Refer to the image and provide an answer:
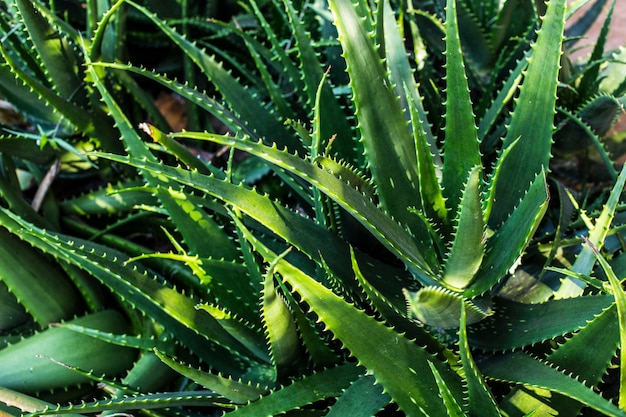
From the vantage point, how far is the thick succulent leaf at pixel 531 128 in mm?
876

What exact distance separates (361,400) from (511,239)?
0.26 metres

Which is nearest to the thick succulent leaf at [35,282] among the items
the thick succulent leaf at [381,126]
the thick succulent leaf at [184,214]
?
the thick succulent leaf at [184,214]

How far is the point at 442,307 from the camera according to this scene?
744mm

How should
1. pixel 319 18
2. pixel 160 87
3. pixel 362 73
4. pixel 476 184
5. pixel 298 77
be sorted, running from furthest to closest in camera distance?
pixel 160 87
pixel 319 18
pixel 298 77
pixel 362 73
pixel 476 184

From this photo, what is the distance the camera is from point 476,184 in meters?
0.71

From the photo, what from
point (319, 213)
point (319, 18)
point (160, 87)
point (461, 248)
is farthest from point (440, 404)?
point (160, 87)

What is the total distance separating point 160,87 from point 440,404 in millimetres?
1009

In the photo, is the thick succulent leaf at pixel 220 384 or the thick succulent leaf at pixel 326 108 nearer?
the thick succulent leaf at pixel 220 384

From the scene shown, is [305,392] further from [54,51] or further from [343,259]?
[54,51]

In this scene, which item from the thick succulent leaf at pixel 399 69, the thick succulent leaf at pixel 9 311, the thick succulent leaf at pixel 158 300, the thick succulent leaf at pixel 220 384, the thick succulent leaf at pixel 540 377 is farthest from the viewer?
the thick succulent leaf at pixel 9 311

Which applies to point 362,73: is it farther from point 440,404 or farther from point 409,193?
point 440,404

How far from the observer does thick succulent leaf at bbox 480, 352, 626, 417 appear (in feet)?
2.24

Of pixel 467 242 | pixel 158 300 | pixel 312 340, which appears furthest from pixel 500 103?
pixel 158 300

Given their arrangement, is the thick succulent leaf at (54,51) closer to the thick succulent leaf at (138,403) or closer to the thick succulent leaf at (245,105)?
the thick succulent leaf at (245,105)
